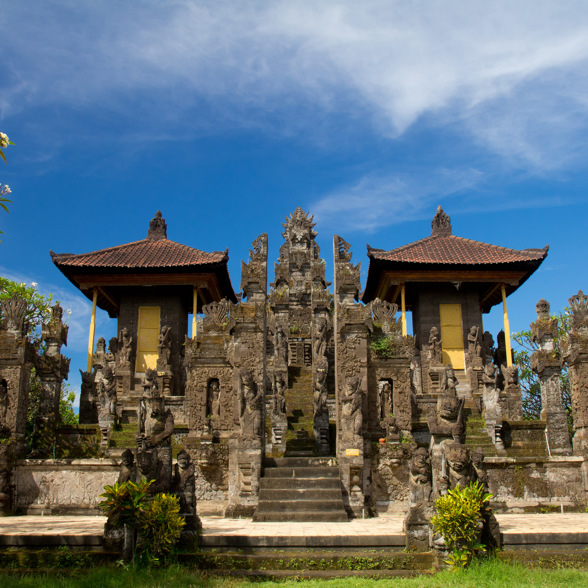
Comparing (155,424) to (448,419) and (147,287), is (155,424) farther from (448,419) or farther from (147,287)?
(147,287)

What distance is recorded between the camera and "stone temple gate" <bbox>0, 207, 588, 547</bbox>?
11.2m

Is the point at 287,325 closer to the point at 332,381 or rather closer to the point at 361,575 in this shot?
the point at 332,381

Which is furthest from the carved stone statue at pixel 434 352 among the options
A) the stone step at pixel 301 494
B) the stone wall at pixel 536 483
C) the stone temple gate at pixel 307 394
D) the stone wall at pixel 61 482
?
the stone wall at pixel 61 482

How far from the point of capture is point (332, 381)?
21.2 metres

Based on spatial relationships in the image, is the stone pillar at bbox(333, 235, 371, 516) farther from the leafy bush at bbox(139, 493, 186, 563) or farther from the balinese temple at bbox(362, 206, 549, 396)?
the balinese temple at bbox(362, 206, 549, 396)

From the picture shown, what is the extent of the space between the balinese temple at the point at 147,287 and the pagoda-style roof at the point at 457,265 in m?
6.19

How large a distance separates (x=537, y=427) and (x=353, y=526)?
8.05 m

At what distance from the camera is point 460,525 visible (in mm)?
7637

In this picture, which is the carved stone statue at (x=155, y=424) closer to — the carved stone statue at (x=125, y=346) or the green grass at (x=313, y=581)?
the green grass at (x=313, y=581)

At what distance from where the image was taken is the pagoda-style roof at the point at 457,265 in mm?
22406

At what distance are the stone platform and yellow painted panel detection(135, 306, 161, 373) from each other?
1295 cm

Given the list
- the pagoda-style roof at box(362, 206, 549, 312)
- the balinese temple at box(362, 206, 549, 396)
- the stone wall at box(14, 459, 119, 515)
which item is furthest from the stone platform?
the pagoda-style roof at box(362, 206, 549, 312)

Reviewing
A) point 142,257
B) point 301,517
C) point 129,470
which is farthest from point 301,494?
point 142,257

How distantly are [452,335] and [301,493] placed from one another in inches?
540
